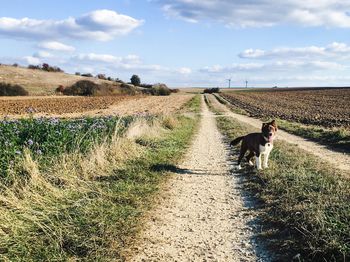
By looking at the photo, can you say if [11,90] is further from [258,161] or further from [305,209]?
[305,209]

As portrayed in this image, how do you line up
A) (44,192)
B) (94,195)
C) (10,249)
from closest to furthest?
(10,249), (44,192), (94,195)

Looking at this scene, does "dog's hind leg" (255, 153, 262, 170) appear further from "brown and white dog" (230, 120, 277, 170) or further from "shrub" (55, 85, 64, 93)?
"shrub" (55, 85, 64, 93)

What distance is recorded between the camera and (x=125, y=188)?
8.93 metres

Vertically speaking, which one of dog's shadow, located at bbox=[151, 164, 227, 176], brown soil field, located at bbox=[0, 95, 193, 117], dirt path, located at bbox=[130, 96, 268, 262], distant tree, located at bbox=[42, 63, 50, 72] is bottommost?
dirt path, located at bbox=[130, 96, 268, 262]

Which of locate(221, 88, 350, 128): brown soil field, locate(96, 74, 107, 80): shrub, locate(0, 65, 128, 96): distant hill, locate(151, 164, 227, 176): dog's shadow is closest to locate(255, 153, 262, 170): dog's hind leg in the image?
locate(151, 164, 227, 176): dog's shadow

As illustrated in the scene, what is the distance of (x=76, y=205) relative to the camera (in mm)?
7121

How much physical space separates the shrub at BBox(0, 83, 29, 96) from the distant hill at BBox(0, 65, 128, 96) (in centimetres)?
224

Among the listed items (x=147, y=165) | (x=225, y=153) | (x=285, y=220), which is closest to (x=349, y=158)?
(x=225, y=153)

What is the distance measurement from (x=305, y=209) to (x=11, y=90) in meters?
65.4

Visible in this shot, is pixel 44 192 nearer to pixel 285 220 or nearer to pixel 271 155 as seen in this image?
pixel 285 220

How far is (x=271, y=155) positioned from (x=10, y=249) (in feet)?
31.0

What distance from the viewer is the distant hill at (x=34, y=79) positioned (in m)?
75.1

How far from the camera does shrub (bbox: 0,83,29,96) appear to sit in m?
65.8

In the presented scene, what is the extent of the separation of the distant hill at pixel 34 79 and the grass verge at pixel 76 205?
6390 centimetres
